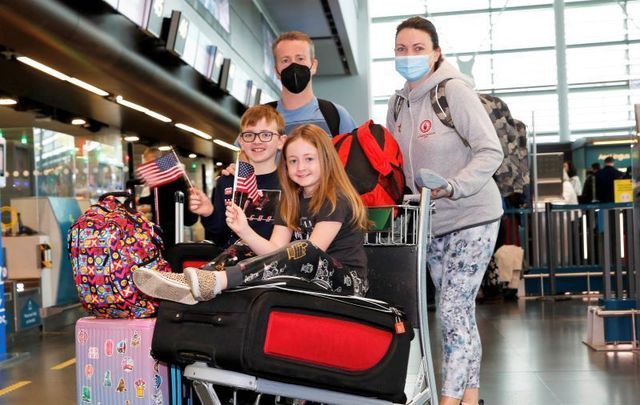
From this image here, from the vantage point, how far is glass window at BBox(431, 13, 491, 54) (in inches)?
1068

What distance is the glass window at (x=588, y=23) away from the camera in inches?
1048

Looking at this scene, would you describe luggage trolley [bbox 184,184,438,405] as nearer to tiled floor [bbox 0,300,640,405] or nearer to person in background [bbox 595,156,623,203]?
tiled floor [bbox 0,300,640,405]

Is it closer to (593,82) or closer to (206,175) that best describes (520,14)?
(593,82)

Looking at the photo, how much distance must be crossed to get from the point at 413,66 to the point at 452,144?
0.34m

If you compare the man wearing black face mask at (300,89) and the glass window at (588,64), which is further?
the glass window at (588,64)

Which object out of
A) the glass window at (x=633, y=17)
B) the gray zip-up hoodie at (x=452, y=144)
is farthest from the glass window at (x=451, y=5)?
the gray zip-up hoodie at (x=452, y=144)

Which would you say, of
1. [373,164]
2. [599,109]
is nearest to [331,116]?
[373,164]

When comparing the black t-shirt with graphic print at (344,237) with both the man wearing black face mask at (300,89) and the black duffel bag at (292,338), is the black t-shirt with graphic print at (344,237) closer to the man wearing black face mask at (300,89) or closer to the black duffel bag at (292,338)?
the black duffel bag at (292,338)

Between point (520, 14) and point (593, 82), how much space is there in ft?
10.5

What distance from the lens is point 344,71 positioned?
24094 millimetres

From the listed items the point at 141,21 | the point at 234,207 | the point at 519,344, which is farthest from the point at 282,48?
the point at 141,21

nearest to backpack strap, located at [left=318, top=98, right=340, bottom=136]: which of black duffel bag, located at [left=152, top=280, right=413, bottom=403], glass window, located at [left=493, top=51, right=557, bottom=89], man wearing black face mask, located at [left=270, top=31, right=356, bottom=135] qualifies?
man wearing black face mask, located at [left=270, top=31, right=356, bottom=135]

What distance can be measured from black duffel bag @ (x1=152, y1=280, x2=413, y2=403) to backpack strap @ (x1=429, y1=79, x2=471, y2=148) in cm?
112

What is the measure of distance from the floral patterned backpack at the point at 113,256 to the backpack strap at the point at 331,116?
108 cm
